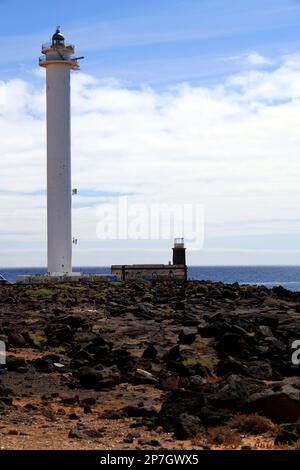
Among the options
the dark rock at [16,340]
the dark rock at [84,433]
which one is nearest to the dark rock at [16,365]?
the dark rock at [16,340]

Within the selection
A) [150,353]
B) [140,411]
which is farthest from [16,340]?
[140,411]

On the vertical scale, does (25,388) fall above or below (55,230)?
below

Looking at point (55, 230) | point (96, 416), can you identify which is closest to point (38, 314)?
point (96, 416)

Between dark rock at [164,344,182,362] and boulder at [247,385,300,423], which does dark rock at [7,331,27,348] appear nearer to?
dark rock at [164,344,182,362]

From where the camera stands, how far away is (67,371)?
19516mm

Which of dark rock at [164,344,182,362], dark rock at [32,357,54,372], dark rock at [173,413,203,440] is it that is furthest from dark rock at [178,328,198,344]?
dark rock at [173,413,203,440]

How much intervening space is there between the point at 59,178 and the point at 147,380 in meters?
39.5

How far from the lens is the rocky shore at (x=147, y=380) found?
A: 43.4 ft

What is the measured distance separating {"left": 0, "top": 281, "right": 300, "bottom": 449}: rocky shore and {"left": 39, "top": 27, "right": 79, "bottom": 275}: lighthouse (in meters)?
22.3

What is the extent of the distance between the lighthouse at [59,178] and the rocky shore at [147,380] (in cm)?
2229

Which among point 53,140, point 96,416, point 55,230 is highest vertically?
point 53,140

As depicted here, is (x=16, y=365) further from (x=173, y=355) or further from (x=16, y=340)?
(x=173, y=355)
